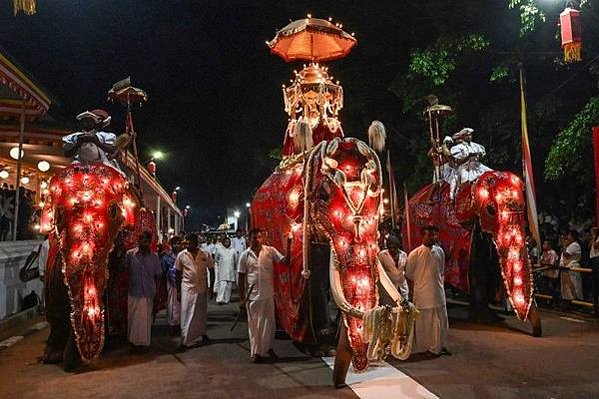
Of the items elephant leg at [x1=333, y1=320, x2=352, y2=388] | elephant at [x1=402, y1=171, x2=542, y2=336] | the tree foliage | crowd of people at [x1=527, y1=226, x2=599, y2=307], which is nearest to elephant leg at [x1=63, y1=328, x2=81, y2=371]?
elephant leg at [x1=333, y1=320, x2=352, y2=388]

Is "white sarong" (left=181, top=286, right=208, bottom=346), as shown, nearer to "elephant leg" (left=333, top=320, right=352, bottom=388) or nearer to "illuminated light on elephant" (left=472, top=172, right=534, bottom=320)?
"elephant leg" (left=333, top=320, right=352, bottom=388)

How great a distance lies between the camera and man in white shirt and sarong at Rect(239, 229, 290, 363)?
7.43 meters

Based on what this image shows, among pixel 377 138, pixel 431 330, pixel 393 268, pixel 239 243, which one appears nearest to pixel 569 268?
pixel 431 330

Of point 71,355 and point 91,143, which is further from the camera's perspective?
point 91,143

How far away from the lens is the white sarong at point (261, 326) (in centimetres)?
739

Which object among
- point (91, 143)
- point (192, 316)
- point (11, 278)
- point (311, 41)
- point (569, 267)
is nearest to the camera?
point (91, 143)

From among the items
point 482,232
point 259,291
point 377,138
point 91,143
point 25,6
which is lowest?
point 259,291

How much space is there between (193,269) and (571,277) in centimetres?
705

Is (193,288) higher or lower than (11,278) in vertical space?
lower

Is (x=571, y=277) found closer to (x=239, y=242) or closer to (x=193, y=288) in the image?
(x=193, y=288)

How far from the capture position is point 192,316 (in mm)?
8414

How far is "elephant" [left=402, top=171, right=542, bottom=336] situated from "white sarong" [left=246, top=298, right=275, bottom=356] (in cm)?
227

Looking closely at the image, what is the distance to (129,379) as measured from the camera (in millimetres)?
6520

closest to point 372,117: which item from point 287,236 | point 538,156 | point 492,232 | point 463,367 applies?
point 538,156
